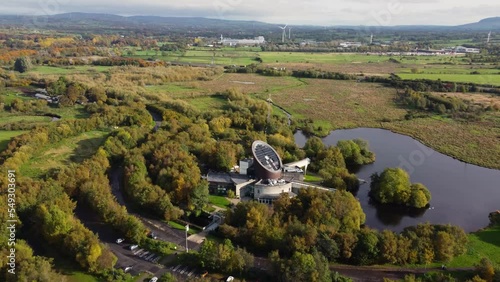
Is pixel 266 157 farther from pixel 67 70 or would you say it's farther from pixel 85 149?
pixel 67 70

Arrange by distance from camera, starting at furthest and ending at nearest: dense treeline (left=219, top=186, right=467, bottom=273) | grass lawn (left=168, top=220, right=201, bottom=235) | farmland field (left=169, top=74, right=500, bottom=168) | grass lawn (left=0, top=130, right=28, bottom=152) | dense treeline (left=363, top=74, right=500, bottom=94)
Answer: dense treeline (left=363, top=74, right=500, bottom=94)
farmland field (left=169, top=74, right=500, bottom=168)
grass lawn (left=0, top=130, right=28, bottom=152)
grass lawn (left=168, top=220, right=201, bottom=235)
dense treeline (left=219, top=186, right=467, bottom=273)

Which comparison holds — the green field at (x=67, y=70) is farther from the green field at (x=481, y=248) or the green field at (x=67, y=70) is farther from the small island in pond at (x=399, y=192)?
the green field at (x=481, y=248)

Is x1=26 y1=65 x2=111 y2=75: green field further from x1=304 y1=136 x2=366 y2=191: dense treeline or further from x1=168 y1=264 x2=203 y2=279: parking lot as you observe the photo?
x1=168 y1=264 x2=203 y2=279: parking lot

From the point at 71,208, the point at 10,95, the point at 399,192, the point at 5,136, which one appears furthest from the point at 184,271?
the point at 10,95

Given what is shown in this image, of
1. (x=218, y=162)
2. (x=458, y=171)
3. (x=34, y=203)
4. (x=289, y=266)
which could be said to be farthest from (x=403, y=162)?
(x=34, y=203)

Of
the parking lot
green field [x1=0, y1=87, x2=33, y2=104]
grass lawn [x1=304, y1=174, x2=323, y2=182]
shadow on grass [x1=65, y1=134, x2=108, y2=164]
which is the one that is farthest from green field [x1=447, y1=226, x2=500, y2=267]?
green field [x1=0, y1=87, x2=33, y2=104]

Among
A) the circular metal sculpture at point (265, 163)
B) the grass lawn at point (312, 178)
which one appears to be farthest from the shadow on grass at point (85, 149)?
the grass lawn at point (312, 178)
